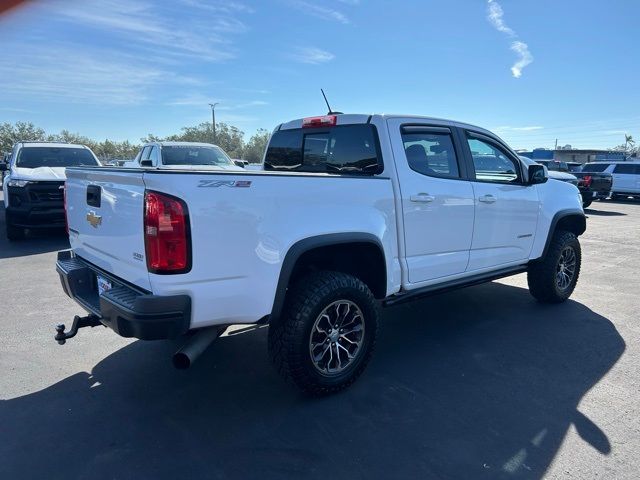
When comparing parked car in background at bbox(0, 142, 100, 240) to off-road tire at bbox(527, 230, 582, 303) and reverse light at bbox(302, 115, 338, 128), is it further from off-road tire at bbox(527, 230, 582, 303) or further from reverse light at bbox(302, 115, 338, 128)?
off-road tire at bbox(527, 230, 582, 303)

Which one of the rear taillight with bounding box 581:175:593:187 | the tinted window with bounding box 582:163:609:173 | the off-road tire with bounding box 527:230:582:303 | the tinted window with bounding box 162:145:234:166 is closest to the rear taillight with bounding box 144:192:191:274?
the off-road tire with bounding box 527:230:582:303

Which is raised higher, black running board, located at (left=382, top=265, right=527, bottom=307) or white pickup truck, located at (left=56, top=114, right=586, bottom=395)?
white pickup truck, located at (left=56, top=114, right=586, bottom=395)

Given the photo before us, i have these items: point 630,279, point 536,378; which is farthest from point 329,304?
point 630,279

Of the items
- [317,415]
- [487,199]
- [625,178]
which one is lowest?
[317,415]

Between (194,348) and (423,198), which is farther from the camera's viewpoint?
(423,198)

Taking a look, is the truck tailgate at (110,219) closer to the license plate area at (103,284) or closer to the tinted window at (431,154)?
the license plate area at (103,284)

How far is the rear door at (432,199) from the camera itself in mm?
3693

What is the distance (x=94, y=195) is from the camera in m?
3.18

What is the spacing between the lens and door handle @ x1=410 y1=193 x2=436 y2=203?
367 centimetres

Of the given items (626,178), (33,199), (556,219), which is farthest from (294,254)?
(626,178)

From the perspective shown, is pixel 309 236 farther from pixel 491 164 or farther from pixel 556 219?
pixel 556 219

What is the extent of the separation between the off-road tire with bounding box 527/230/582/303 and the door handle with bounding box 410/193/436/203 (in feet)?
7.07

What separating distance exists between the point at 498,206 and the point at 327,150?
5.75 feet

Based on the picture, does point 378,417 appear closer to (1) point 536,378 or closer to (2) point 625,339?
(1) point 536,378
